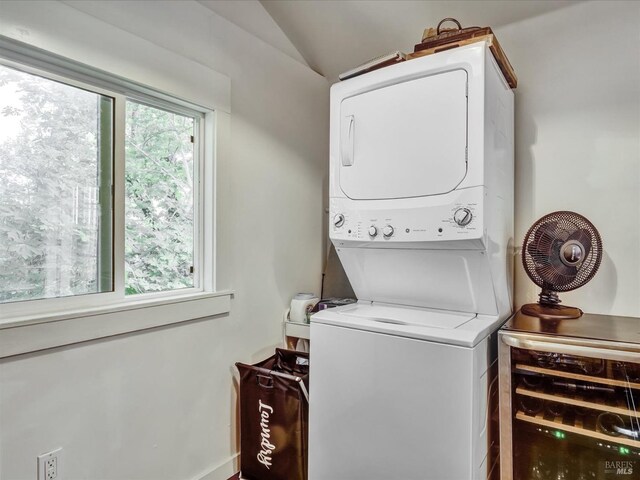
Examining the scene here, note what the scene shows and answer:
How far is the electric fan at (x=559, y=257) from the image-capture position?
1.57 metres

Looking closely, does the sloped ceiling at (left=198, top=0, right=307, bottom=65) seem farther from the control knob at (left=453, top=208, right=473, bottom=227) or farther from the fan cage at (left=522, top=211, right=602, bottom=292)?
the fan cage at (left=522, top=211, right=602, bottom=292)

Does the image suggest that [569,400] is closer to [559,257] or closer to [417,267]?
[559,257]

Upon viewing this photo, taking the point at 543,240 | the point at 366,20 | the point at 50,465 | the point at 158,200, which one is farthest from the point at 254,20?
the point at 50,465

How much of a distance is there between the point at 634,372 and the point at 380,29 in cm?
201

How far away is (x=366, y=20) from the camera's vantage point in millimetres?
2174

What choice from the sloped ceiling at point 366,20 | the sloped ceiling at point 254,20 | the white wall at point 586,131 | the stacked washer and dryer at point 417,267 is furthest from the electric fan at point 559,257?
the sloped ceiling at point 254,20

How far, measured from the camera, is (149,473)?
5.46ft

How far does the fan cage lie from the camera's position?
1.57 metres

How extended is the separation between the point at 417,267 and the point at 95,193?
1.35 metres

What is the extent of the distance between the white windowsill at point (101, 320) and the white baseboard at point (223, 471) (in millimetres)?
772

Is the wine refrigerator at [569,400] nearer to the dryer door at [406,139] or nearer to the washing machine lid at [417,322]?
the washing machine lid at [417,322]

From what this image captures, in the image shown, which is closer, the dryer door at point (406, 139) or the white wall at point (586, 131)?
the dryer door at point (406, 139)

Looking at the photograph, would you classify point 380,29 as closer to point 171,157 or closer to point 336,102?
point 336,102

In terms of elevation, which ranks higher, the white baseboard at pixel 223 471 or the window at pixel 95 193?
the window at pixel 95 193
